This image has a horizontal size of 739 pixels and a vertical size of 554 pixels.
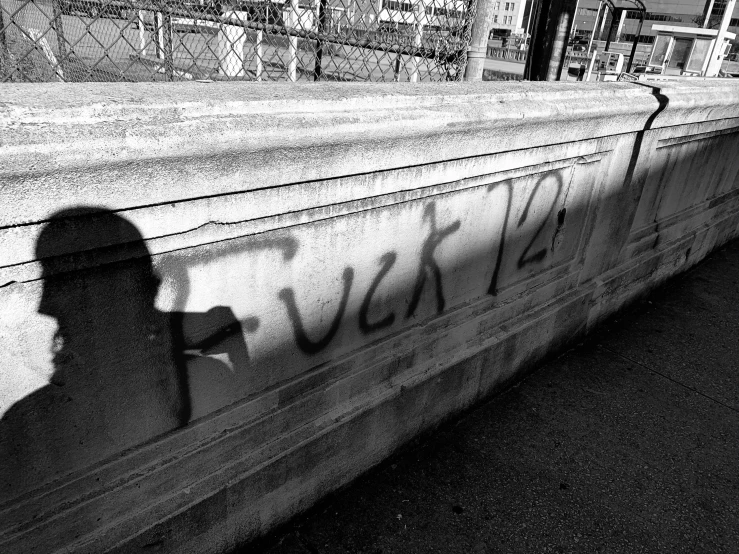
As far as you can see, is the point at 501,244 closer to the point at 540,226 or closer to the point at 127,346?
the point at 540,226

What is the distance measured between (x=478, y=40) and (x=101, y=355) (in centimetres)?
229

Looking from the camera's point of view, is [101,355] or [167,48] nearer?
[101,355]

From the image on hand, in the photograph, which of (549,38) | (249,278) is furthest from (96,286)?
(549,38)

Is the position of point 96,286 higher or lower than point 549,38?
lower

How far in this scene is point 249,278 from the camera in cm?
190

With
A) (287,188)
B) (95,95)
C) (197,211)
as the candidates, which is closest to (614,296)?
(287,188)

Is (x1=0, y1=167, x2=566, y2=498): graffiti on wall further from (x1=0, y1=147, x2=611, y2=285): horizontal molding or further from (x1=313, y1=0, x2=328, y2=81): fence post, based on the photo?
(x1=313, y1=0, x2=328, y2=81): fence post

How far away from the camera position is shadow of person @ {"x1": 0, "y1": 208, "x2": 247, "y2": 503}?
4.78 feet

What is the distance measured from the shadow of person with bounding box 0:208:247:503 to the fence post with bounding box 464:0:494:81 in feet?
6.20

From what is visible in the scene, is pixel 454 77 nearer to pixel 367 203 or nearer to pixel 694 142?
pixel 367 203

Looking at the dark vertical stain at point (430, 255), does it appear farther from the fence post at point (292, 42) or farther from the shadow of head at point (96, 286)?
the shadow of head at point (96, 286)

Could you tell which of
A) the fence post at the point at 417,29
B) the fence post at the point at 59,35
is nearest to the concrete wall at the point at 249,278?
the fence post at the point at 417,29

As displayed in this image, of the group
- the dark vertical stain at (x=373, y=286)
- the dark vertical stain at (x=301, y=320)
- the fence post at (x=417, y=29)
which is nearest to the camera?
the dark vertical stain at (x=301, y=320)

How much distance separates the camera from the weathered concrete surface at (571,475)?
2.59m
